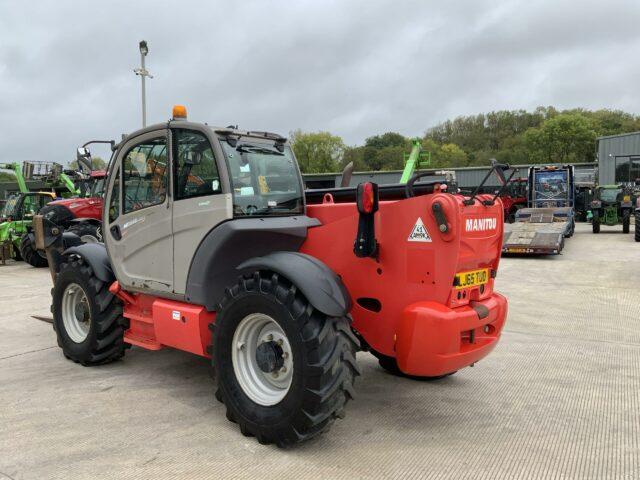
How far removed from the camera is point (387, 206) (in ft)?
11.8

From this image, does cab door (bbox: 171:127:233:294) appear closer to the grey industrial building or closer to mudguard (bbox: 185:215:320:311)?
mudguard (bbox: 185:215:320:311)

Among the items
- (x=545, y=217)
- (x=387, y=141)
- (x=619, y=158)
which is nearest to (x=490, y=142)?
(x=387, y=141)

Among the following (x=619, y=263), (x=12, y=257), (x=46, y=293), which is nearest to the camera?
(x=46, y=293)

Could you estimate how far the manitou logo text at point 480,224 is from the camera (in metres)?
3.47

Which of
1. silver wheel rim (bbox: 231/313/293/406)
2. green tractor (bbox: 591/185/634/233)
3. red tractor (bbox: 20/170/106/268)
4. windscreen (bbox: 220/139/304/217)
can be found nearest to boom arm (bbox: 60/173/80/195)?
red tractor (bbox: 20/170/106/268)

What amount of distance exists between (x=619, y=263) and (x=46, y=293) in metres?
12.5

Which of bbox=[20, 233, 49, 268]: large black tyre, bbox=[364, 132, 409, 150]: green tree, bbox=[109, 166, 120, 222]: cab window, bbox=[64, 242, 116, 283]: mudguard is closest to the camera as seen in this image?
bbox=[109, 166, 120, 222]: cab window

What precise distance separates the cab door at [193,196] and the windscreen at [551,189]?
59.9ft

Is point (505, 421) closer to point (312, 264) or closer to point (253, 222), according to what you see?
point (312, 264)

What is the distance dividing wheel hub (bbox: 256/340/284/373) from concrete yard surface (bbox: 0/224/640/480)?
1.64 ft

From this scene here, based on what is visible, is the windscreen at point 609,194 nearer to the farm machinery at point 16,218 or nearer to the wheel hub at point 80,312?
the farm machinery at point 16,218

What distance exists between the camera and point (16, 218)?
15.8 meters

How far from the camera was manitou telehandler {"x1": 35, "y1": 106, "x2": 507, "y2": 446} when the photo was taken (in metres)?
3.30

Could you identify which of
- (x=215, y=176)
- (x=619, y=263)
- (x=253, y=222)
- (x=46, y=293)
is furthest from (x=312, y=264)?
(x=619, y=263)
